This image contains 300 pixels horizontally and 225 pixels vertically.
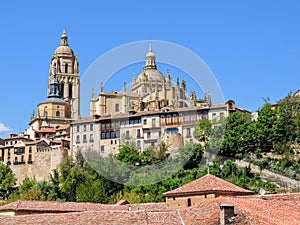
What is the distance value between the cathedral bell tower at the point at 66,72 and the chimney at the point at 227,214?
104135 mm

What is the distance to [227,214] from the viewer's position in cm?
2255

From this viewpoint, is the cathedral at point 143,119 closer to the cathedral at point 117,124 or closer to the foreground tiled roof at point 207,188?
the cathedral at point 117,124

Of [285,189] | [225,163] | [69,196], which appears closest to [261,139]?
[225,163]

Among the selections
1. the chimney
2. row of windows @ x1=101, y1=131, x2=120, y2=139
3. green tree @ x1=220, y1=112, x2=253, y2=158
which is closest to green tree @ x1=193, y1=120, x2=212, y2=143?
green tree @ x1=220, y1=112, x2=253, y2=158

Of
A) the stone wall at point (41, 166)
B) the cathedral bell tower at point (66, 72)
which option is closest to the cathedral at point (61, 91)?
the cathedral bell tower at point (66, 72)

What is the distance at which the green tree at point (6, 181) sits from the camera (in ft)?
248

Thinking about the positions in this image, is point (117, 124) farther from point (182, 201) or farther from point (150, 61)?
point (182, 201)

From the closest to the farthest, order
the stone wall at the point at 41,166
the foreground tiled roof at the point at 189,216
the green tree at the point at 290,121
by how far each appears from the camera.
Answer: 1. the foreground tiled roof at the point at 189,216
2. the green tree at the point at 290,121
3. the stone wall at the point at 41,166

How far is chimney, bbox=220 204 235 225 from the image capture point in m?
22.5

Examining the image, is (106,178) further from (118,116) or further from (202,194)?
(202,194)

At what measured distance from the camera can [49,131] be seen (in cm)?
9975

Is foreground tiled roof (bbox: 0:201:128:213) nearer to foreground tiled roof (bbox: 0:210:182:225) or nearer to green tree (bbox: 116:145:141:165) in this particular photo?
foreground tiled roof (bbox: 0:210:182:225)

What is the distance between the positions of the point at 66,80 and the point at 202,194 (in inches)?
3810

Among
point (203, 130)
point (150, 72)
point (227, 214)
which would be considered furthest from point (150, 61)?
point (227, 214)
